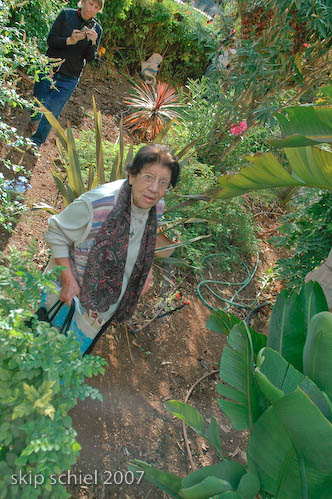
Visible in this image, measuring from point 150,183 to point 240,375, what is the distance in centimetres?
95

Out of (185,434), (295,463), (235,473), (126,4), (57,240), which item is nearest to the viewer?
(295,463)

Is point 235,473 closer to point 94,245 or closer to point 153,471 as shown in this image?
point 153,471

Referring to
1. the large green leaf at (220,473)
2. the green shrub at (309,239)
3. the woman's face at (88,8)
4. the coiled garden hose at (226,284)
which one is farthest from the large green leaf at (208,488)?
the woman's face at (88,8)

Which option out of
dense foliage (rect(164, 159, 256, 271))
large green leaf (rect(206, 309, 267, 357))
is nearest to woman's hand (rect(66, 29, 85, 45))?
dense foliage (rect(164, 159, 256, 271))

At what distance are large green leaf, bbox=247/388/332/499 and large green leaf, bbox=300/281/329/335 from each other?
0.65 meters

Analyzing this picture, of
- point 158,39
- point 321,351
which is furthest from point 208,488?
point 158,39

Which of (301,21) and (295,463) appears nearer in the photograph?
(295,463)

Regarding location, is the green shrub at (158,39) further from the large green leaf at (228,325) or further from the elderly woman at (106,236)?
the large green leaf at (228,325)

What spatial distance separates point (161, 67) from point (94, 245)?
6.96 m

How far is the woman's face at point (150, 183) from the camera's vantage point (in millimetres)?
1892

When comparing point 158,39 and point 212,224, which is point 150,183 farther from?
point 158,39

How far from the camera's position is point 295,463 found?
1.40 metres

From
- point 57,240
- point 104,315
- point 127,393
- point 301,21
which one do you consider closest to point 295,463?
point 104,315

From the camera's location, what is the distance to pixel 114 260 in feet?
6.42
